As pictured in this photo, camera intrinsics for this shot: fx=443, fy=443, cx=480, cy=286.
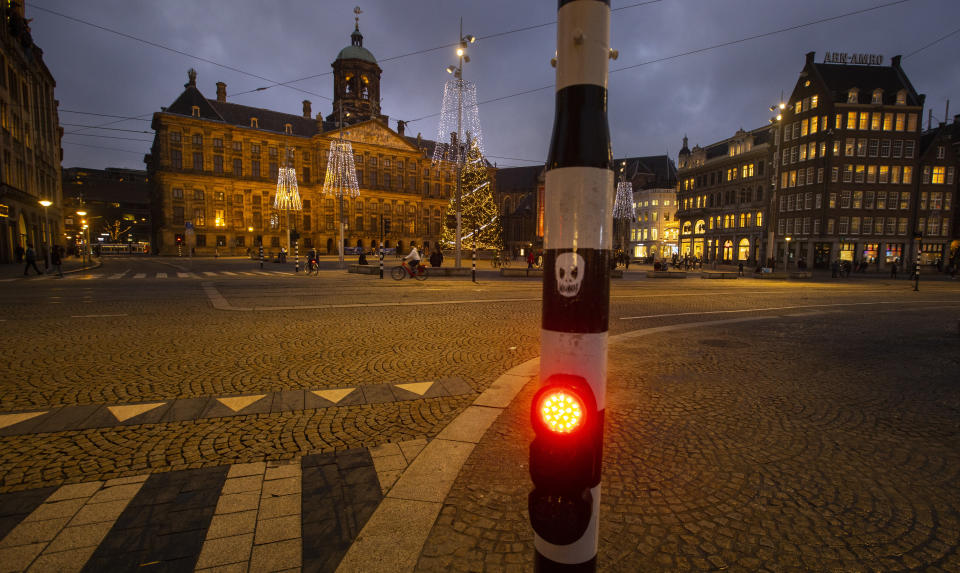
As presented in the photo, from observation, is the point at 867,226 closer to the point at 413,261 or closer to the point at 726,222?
the point at 726,222

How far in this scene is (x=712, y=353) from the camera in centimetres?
673

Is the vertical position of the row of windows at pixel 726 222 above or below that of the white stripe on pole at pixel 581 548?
above

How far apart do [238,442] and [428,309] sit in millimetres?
7479

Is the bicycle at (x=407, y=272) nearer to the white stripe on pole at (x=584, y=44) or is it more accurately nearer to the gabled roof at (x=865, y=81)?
the white stripe on pole at (x=584, y=44)

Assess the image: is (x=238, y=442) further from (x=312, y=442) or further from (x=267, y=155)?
(x=267, y=155)

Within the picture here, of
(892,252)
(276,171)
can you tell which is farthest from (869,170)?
(276,171)

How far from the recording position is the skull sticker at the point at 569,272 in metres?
1.29

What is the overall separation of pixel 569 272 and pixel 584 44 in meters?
0.69

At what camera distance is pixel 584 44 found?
133cm

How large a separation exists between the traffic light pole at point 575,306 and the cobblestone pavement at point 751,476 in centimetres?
124

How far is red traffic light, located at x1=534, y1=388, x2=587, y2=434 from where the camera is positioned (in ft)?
3.94

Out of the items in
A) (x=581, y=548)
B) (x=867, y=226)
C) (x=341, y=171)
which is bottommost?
(x=581, y=548)

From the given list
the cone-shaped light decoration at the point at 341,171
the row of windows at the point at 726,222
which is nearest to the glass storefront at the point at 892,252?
the row of windows at the point at 726,222

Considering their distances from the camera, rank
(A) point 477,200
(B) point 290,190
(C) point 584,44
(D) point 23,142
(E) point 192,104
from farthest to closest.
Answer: (E) point 192,104 < (A) point 477,200 < (B) point 290,190 < (D) point 23,142 < (C) point 584,44
